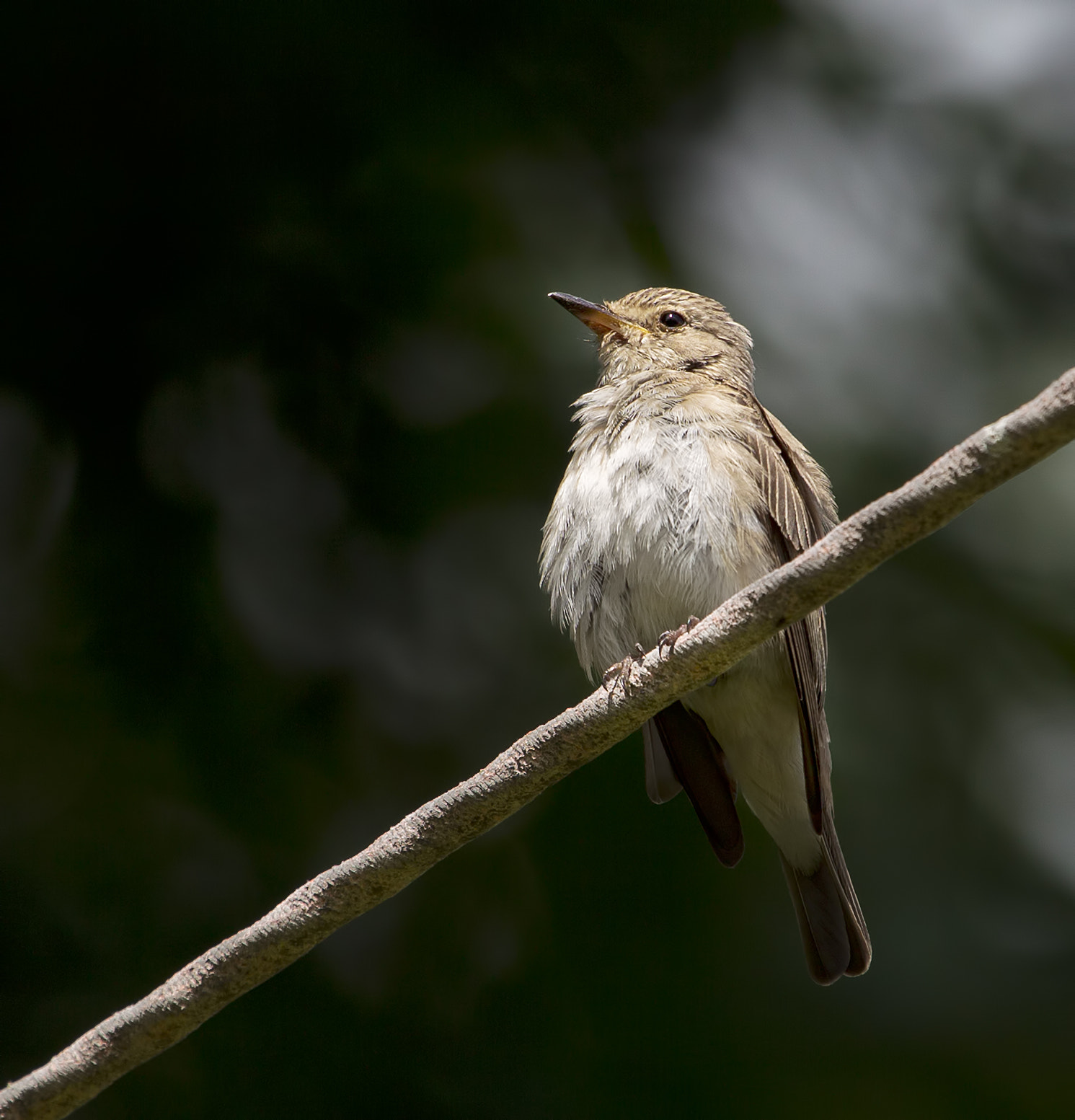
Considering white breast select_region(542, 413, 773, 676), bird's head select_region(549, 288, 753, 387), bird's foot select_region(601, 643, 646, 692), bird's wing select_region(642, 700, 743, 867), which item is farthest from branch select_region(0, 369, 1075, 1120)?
bird's head select_region(549, 288, 753, 387)

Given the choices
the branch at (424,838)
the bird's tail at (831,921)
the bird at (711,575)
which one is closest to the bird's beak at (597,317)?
the bird at (711,575)

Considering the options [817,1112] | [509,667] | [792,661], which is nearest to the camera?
[792,661]

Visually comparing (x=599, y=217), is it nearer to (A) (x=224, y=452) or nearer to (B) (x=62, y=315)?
(A) (x=224, y=452)

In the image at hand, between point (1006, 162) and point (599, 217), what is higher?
point (599, 217)

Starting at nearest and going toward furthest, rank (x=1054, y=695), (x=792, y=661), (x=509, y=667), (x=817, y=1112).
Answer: (x=792, y=661), (x=817, y=1112), (x=1054, y=695), (x=509, y=667)

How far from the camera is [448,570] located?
6.08 meters

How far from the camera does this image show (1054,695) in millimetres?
5293

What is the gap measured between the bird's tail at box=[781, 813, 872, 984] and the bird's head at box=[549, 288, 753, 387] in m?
1.83

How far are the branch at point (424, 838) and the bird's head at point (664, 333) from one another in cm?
199

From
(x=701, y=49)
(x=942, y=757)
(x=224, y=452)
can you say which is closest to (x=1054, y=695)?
(x=942, y=757)

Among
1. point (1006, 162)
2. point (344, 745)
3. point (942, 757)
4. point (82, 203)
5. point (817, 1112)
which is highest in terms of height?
point (82, 203)

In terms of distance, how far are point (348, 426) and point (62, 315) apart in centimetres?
135

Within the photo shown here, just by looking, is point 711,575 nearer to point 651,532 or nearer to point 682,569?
point 682,569

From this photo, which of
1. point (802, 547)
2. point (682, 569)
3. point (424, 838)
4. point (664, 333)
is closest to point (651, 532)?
point (682, 569)
